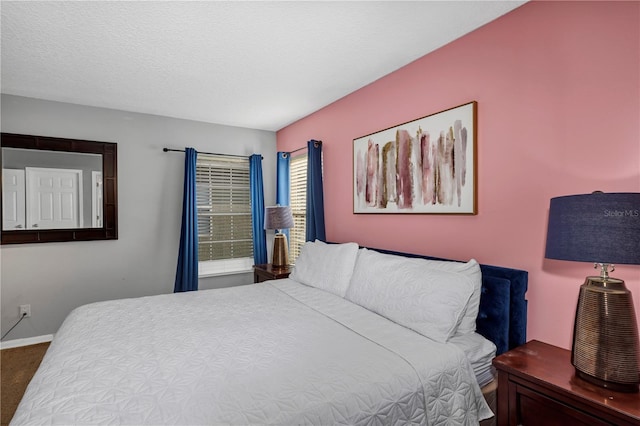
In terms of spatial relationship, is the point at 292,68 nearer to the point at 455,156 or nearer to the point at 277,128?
the point at 455,156

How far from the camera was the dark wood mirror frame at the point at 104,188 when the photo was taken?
10.3 feet

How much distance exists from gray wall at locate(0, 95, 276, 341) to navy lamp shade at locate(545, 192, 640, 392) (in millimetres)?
3800

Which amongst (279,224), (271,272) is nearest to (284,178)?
(279,224)

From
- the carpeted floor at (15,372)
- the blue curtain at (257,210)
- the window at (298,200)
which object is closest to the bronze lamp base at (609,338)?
the window at (298,200)

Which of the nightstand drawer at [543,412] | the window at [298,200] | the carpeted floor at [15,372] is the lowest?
the carpeted floor at [15,372]

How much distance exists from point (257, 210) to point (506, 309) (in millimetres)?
3214

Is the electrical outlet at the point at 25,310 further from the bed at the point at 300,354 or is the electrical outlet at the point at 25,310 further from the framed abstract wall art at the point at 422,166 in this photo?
the framed abstract wall art at the point at 422,166

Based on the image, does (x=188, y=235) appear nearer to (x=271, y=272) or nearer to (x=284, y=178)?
(x=271, y=272)

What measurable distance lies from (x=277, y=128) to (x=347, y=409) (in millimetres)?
3869

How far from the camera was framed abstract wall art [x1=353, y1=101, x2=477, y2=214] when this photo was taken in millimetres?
2096

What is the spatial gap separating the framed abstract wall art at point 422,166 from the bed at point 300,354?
1.74ft

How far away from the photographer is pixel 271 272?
3.42 m

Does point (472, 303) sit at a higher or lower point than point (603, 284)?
lower

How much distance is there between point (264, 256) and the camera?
4316mm
